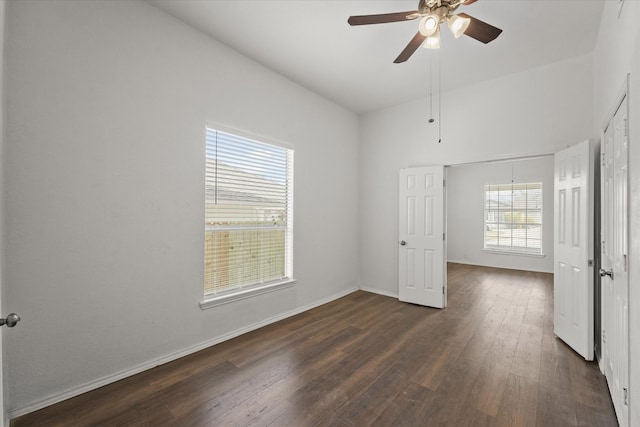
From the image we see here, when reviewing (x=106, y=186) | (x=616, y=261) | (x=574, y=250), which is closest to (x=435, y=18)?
(x=616, y=261)

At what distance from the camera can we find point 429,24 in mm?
1910

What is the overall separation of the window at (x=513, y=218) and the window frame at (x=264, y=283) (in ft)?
20.0

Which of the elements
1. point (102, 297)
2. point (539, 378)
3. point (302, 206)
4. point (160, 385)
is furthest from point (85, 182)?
point (539, 378)

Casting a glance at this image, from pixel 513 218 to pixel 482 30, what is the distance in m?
6.47

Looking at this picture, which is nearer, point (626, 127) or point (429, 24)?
point (626, 127)

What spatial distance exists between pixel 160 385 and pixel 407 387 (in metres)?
1.96

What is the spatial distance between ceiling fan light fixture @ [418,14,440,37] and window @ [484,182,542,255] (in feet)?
21.4

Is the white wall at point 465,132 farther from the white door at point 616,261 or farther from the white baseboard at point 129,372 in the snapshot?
the white baseboard at point 129,372

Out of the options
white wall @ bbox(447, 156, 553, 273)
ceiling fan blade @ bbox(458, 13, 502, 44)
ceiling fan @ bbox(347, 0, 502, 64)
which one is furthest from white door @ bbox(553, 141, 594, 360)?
white wall @ bbox(447, 156, 553, 273)

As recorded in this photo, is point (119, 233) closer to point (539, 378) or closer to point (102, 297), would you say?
point (102, 297)

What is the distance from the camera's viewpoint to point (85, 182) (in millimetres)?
2055

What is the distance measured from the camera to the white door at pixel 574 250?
2.59m

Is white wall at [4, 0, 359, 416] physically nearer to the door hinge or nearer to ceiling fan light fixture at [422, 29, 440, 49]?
ceiling fan light fixture at [422, 29, 440, 49]

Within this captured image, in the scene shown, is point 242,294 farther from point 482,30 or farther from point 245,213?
point 482,30
